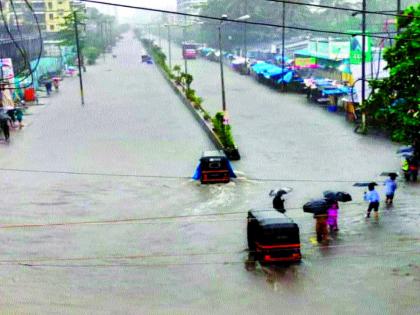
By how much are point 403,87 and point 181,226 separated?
23.5 ft

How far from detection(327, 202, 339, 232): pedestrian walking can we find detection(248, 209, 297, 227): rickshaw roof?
1714 millimetres

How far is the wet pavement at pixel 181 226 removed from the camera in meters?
11.9

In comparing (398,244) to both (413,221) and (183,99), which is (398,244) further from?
(183,99)

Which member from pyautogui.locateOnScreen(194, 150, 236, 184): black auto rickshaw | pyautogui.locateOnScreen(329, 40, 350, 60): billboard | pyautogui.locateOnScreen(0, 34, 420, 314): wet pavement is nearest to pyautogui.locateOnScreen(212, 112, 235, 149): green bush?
pyautogui.locateOnScreen(0, 34, 420, 314): wet pavement

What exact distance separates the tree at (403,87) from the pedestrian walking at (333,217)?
4.34 meters

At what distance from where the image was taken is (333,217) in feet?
51.0

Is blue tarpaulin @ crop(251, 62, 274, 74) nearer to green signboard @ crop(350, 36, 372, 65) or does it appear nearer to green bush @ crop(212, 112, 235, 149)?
green signboard @ crop(350, 36, 372, 65)

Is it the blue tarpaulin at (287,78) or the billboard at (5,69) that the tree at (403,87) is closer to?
the billboard at (5,69)

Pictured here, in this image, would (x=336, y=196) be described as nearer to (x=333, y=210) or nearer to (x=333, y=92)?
(x=333, y=210)

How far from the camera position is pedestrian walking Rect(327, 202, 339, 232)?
15469 millimetres

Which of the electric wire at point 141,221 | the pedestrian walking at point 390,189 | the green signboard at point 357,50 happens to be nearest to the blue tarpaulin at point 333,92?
the green signboard at point 357,50

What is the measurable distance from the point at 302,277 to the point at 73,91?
146 feet

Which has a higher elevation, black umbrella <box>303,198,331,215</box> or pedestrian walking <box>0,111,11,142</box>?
black umbrella <box>303,198,331,215</box>

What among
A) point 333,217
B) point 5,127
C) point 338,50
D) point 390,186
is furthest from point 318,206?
point 338,50
